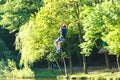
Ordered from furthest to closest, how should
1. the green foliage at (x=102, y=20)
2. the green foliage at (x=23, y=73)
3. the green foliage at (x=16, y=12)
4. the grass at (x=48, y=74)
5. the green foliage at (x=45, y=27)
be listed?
the green foliage at (x=16, y=12)
the grass at (x=48, y=74)
the green foliage at (x=23, y=73)
the green foliage at (x=45, y=27)
the green foliage at (x=102, y=20)

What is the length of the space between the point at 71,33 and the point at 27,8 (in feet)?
42.7

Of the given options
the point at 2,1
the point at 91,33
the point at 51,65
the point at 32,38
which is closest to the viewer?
the point at 91,33

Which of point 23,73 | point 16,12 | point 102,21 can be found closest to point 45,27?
point 23,73

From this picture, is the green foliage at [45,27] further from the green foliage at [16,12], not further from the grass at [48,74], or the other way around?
the green foliage at [16,12]

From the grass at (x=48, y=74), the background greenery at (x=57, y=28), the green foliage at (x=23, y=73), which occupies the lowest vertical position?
the grass at (x=48, y=74)

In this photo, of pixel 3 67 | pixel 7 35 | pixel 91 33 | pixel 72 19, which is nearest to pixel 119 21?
pixel 91 33

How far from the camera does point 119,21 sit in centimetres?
3609

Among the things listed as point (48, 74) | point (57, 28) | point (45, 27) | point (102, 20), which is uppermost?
point (102, 20)

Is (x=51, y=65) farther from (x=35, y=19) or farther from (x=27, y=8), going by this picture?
(x=35, y=19)

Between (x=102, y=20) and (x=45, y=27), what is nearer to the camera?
(x=102, y=20)

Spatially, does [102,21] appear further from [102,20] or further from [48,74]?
[48,74]

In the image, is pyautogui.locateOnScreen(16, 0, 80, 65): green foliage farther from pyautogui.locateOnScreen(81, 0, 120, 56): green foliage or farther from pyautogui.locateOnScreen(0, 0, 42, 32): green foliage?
pyautogui.locateOnScreen(0, 0, 42, 32): green foliage

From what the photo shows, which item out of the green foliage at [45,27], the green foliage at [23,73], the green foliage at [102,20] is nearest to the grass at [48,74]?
the green foliage at [23,73]

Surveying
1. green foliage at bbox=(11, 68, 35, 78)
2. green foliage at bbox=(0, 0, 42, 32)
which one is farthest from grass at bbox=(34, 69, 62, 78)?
green foliage at bbox=(0, 0, 42, 32)
